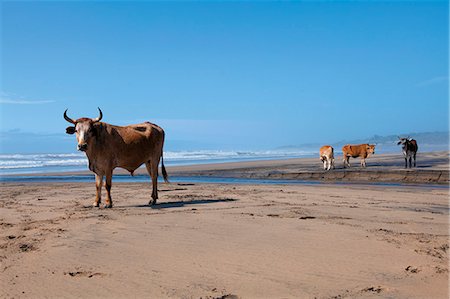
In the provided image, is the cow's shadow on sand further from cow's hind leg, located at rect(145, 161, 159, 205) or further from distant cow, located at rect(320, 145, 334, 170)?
distant cow, located at rect(320, 145, 334, 170)

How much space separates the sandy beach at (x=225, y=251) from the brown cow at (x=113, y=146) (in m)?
1.00

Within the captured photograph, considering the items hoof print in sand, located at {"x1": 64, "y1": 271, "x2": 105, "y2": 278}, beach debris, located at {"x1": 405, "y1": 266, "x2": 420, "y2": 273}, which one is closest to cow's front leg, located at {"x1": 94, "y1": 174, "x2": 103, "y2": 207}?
hoof print in sand, located at {"x1": 64, "y1": 271, "x2": 105, "y2": 278}

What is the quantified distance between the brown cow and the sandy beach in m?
1.00

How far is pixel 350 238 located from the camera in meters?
6.14

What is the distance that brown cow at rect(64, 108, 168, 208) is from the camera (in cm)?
981

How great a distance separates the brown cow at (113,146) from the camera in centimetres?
981

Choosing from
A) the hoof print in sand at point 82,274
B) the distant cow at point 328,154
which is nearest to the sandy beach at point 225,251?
the hoof print in sand at point 82,274

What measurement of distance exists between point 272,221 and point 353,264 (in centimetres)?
269

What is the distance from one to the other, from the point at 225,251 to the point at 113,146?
579 cm

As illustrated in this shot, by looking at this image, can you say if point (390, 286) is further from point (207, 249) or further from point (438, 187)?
point (438, 187)

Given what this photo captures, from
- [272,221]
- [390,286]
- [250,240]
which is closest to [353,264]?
[390,286]

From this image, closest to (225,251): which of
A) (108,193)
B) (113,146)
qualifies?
(108,193)

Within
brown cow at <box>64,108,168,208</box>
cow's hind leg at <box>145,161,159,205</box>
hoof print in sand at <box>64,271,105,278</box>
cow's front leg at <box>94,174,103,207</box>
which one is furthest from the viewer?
cow's hind leg at <box>145,161,159,205</box>

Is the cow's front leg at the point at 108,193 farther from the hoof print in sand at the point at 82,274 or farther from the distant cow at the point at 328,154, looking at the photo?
the distant cow at the point at 328,154
